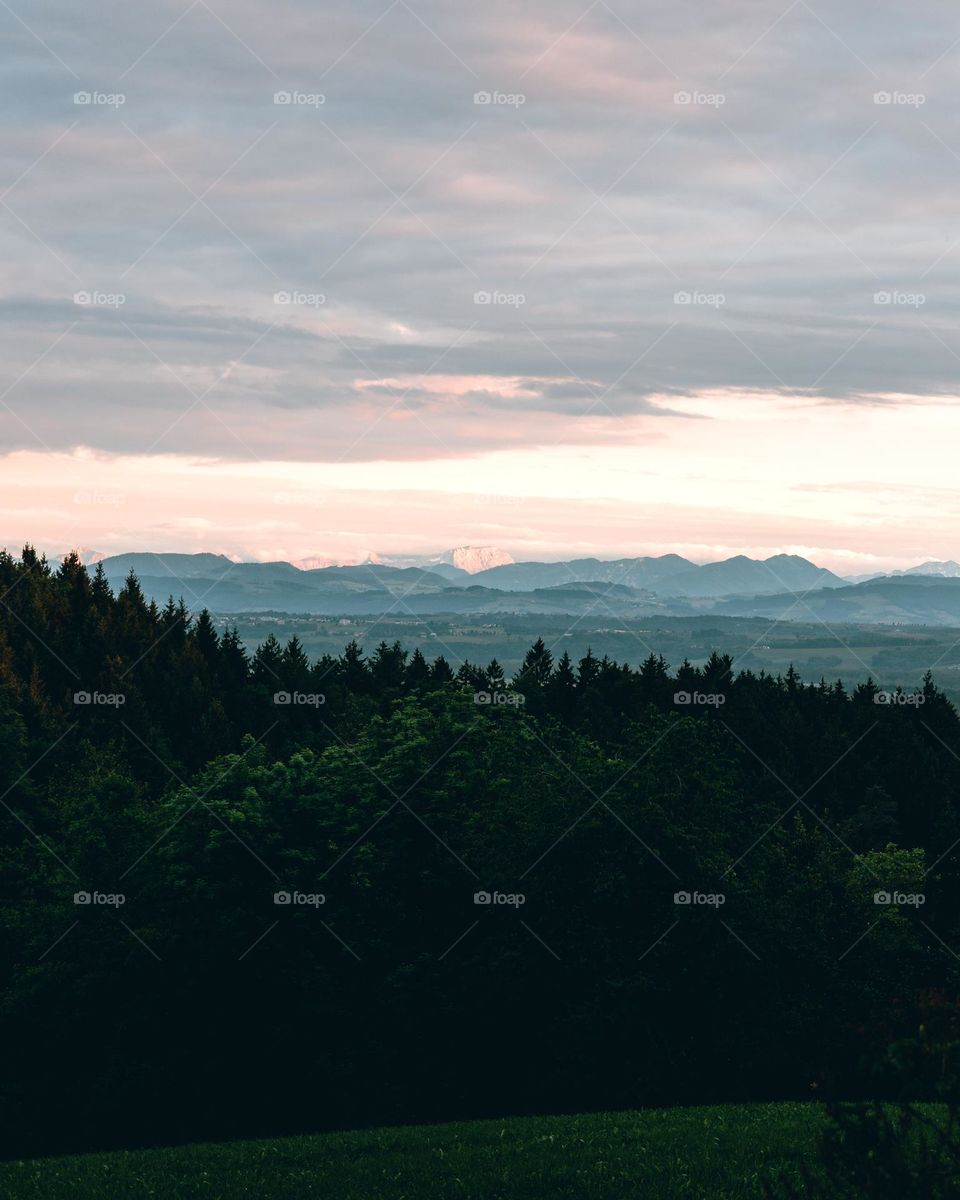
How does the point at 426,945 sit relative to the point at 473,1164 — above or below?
below

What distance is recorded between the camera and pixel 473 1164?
20.2m

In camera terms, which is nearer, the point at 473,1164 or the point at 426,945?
the point at 473,1164

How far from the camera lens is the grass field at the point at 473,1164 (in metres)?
18.7

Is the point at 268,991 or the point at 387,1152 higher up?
the point at 387,1152

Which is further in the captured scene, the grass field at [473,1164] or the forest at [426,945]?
the forest at [426,945]

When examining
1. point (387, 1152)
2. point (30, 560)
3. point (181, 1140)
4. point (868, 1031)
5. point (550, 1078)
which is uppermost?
point (30, 560)

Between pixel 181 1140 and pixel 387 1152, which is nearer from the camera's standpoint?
pixel 387 1152

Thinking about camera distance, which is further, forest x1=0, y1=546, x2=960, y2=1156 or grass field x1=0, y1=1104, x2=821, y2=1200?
forest x1=0, y1=546, x2=960, y2=1156

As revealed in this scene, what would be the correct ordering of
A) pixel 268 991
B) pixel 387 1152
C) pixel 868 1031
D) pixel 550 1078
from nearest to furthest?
pixel 868 1031 → pixel 387 1152 → pixel 550 1078 → pixel 268 991

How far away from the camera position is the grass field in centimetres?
1870

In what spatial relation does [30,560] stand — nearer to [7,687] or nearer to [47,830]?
[7,687]

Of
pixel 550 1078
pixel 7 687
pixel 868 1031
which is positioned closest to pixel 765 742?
pixel 7 687

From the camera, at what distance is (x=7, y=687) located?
74.3 meters

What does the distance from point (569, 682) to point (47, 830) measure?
58.2 metres
